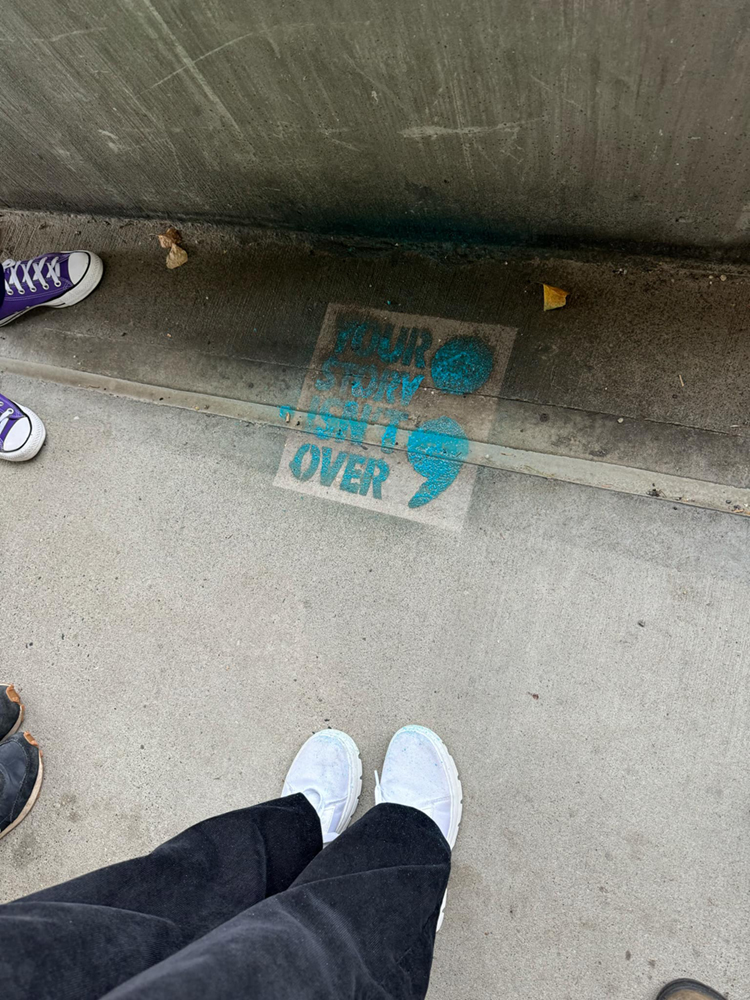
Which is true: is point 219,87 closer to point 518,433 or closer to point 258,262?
point 258,262

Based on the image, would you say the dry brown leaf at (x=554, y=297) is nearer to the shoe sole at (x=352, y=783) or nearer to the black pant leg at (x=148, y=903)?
the shoe sole at (x=352, y=783)

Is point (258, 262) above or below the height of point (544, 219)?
below

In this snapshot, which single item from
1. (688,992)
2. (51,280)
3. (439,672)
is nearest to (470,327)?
(439,672)

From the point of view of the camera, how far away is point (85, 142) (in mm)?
2590

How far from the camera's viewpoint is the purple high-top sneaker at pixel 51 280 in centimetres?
297

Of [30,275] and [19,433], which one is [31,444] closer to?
[19,433]

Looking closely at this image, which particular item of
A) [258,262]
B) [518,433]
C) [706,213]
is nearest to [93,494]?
[258,262]

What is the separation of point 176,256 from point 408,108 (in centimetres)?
133

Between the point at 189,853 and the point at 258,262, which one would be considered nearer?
the point at 189,853

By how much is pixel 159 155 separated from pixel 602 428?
195 centimetres

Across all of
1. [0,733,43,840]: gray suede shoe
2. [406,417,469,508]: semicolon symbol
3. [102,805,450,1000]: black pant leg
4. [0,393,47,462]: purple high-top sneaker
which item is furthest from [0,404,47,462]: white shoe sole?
[102,805,450,1000]: black pant leg

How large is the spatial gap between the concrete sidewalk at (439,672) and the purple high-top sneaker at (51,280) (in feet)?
1.79

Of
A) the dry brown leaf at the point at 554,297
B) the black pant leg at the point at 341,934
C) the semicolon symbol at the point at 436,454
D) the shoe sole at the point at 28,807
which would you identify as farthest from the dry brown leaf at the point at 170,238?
the black pant leg at the point at 341,934

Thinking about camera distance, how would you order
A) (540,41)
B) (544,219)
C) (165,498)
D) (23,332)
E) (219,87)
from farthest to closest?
1. (23,332)
2. (165,498)
3. (544,219)
4. (219,87)
5. (540,41)
